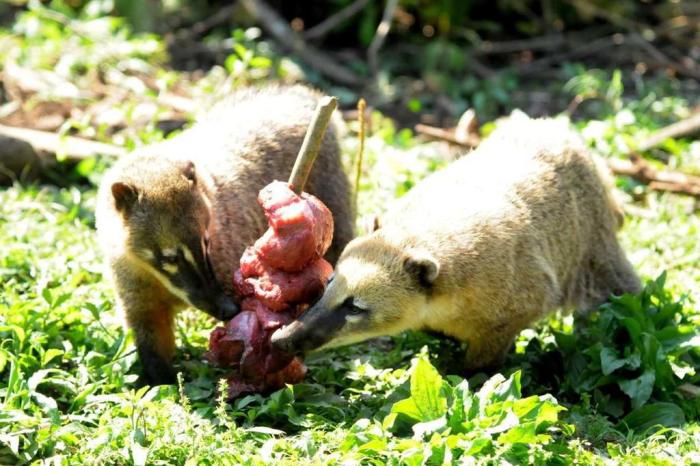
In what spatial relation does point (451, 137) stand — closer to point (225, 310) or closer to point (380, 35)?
point (380, 35)

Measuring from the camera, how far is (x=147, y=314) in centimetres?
541

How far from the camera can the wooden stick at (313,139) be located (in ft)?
15.8

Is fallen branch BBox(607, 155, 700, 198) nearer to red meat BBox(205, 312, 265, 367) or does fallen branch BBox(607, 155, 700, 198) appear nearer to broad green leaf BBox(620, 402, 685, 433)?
broad green leaf BBox(620, 402, 685, 433)

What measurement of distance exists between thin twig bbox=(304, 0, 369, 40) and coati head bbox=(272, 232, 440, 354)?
21.3 feet

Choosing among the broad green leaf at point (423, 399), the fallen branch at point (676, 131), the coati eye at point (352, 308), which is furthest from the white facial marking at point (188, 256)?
the fallen branch at point (676, 131)

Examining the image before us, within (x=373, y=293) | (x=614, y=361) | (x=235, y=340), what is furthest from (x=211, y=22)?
(x=614, y=361)

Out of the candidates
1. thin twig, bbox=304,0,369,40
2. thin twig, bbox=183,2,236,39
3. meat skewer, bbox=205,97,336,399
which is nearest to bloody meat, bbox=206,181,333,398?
meat skewer, bbox=205,97,336,399

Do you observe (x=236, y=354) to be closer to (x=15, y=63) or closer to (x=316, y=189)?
(x=316, y=189)

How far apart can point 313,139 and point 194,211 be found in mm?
827

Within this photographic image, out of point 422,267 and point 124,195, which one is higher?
point 124,195

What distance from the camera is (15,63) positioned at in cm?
989

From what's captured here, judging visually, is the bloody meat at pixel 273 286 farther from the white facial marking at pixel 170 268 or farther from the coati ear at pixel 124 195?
the coati ear at pixel 124 195

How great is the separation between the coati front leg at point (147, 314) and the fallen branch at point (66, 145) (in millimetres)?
2743

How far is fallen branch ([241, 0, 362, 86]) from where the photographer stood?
1081 centimetres
